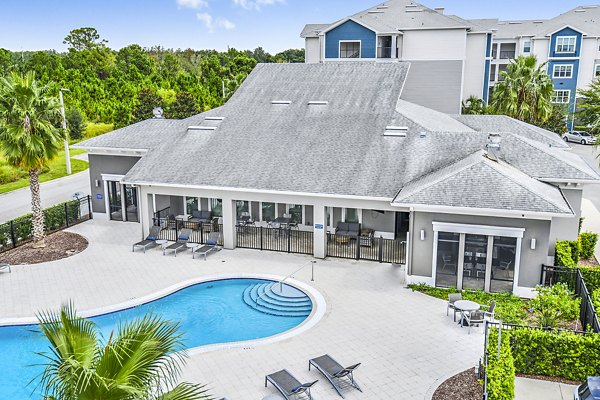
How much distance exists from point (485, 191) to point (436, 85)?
25216mm

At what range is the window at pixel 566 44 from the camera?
59312 mm

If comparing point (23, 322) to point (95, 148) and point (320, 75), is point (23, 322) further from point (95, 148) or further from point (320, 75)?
point (320, 75)

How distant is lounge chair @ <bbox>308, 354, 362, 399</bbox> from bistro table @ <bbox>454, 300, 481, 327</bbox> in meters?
4.75

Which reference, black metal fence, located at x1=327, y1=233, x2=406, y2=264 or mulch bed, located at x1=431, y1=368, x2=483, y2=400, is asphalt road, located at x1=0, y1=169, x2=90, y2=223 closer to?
black metal fence, located at x1=327, y1=233, x2=406, y2=264

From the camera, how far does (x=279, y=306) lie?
19125 mm

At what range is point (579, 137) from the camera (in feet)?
181

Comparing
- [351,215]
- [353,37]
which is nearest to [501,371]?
[351,215]

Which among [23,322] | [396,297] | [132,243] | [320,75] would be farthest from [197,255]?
[320,75]

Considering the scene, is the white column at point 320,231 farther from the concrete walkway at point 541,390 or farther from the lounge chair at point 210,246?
the concrete walkway at point 541,390

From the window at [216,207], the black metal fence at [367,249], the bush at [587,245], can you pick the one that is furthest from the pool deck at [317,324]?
the bush at [587,245]

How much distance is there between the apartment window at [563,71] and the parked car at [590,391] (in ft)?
186

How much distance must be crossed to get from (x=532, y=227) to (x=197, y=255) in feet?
45.5

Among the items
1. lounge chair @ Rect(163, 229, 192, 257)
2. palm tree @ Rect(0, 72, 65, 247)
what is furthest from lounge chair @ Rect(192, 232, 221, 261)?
palm tree @ Rect(0, 72, 65, 247)

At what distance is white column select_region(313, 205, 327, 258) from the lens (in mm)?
22766
